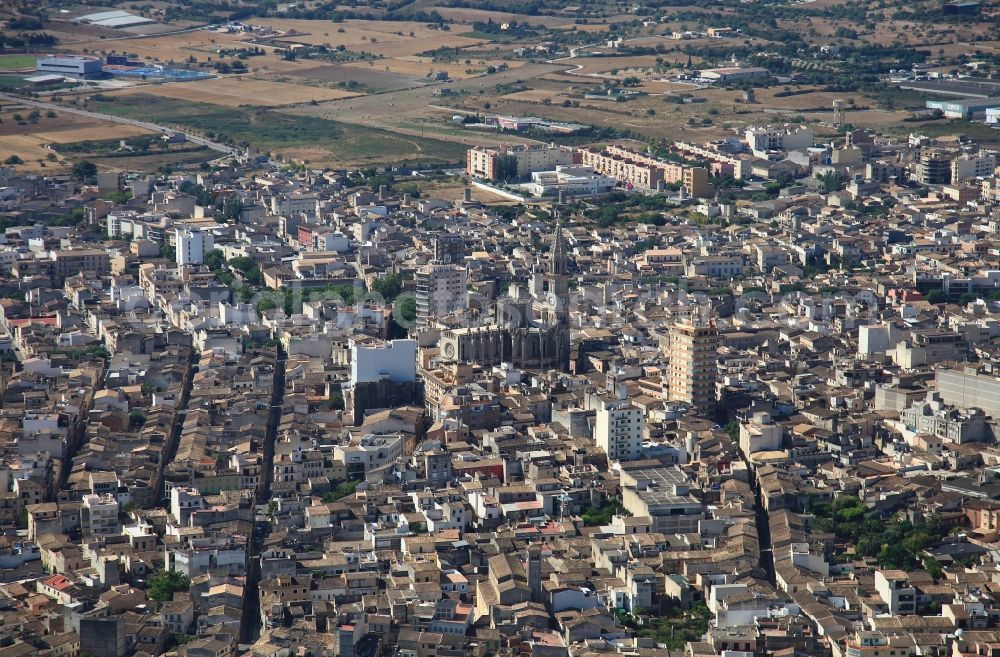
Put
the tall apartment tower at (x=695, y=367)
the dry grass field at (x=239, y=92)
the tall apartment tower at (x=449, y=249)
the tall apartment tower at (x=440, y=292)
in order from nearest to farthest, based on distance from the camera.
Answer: the tall apartment tower at (x=695, y=367) → the tall apartment tower at (x=440, y=292) → the tall apartment tower at (x=449, y=249) → the dry grass field at (x=239, y=92)

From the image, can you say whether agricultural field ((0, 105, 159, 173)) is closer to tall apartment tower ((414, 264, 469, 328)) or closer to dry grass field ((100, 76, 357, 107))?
dry grass field ((100, 76, 357, 107))

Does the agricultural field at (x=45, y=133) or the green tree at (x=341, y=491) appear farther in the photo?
the agricultural field at (x=45, y=133)

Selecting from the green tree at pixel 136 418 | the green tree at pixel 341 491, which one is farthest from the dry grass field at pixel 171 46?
the green tree at pixel 341 491

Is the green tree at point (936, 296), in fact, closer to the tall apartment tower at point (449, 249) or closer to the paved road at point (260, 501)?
the tall apartment tower at point (449, 249)

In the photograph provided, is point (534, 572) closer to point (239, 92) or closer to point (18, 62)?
point (239, 92)

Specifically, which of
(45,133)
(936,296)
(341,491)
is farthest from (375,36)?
(341,491)

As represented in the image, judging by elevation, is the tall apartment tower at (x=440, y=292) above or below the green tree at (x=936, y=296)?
above
